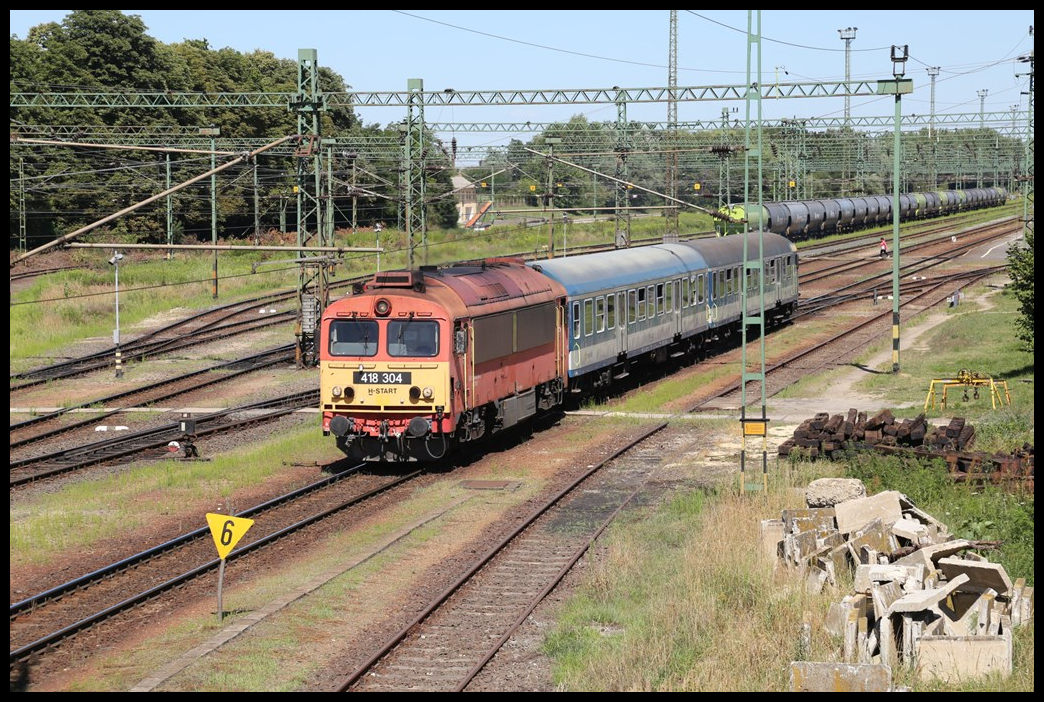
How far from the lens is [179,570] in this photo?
16.8 m

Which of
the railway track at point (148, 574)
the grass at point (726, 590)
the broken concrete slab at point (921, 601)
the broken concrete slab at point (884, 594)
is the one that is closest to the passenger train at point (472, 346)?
the railway track at point (148, 574)

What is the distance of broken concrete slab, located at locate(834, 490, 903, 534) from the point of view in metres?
16.9

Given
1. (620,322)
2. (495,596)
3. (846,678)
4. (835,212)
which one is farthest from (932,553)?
(835,212)

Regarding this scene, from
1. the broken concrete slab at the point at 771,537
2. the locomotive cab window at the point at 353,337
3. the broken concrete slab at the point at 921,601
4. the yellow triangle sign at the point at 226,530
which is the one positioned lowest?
the broken concrete slab at the point at 771,537

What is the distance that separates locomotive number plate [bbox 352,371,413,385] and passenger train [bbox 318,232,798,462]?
17mm

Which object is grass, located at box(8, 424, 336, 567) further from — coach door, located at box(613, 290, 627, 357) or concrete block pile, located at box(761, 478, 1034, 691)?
concrete block pile, located at box(761, 478, 1034, 691)

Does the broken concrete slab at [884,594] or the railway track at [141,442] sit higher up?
the broken concrete slab at [884,594]

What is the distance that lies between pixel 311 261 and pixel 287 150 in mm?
32615

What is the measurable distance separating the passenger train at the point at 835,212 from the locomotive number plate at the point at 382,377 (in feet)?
152

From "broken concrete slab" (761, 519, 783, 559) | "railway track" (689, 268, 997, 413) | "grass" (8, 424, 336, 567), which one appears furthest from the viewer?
"railway track" (689, 268, 997, 413)

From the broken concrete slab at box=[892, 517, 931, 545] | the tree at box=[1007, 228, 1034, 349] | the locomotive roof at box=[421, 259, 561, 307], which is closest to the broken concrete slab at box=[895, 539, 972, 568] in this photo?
the broken concrete slab at box=[892, 517, 931, 545]

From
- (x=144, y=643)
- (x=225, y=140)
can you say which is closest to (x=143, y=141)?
(x=225, y=140)

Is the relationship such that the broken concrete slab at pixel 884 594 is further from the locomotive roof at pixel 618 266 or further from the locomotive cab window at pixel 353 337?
the locomotive roof at pixel 618 266

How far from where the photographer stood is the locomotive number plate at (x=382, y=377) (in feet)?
73.8
